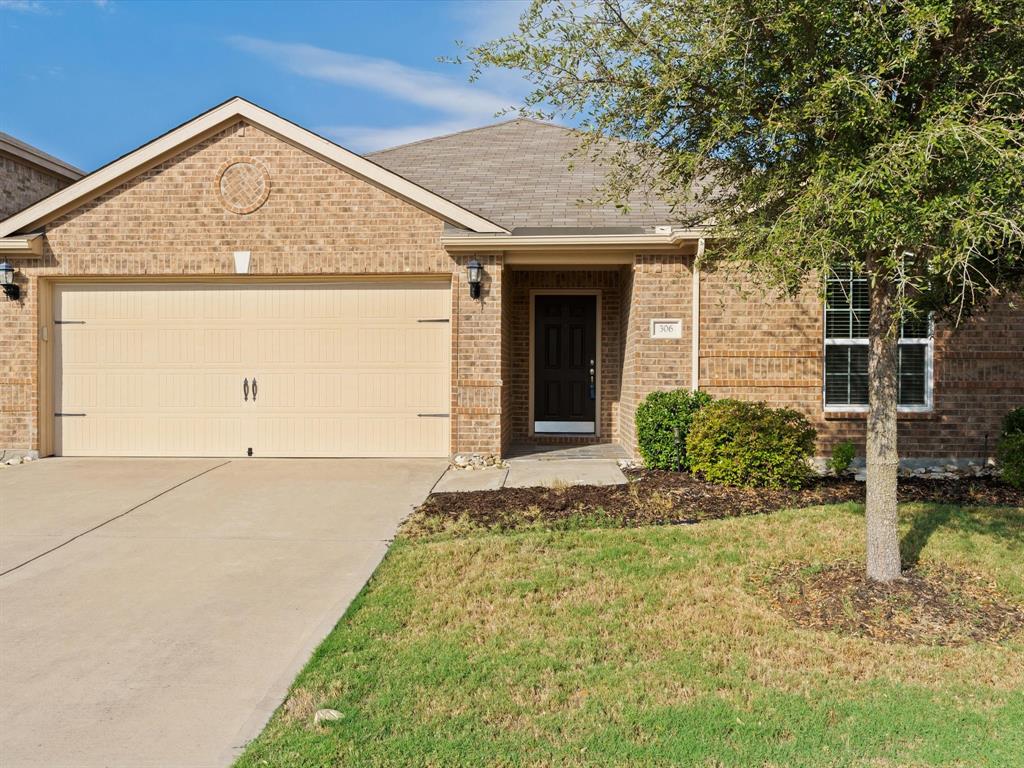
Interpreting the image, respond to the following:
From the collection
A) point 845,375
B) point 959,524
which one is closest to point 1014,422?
point 845,375

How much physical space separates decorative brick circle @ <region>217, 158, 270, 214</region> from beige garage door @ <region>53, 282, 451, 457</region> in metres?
1.15

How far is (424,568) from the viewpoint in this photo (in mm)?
5422

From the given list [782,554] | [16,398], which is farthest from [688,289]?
[16,398]

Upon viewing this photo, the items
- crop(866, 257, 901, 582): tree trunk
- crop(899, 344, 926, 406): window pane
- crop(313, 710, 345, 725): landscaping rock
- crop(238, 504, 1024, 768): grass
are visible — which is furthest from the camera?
crop(899, 344, 926, 406): window pane

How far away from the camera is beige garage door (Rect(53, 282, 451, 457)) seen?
10.1m

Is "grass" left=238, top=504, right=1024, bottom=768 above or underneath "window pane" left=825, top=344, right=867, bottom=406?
underneath

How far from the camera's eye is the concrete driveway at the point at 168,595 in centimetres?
335

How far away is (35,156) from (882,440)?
14.4 metres

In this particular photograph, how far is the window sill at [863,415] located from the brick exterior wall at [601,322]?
3265mm

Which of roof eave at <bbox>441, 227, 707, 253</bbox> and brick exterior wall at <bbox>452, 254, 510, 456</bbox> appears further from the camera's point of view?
brick exterior wall at <bbox>452, 254, 510, 456</bbox>

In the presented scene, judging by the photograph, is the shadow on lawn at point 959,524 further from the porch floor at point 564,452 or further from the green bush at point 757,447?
the porch floor at point 564,452

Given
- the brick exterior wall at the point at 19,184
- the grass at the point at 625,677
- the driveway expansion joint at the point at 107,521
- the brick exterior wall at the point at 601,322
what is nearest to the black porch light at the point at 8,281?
the brick exterior wall at the point at 19,184

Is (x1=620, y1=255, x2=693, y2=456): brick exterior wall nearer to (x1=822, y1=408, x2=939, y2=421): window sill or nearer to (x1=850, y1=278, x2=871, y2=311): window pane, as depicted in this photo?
(x1=822, y1=408, x2=939, y2=421): window sill

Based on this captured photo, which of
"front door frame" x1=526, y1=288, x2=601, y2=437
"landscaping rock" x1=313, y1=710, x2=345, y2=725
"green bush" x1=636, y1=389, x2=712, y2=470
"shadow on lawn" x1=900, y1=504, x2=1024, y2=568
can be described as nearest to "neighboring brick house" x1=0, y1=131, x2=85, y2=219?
"front door frame" x1=526, y1=288, x2=601, y2=437
